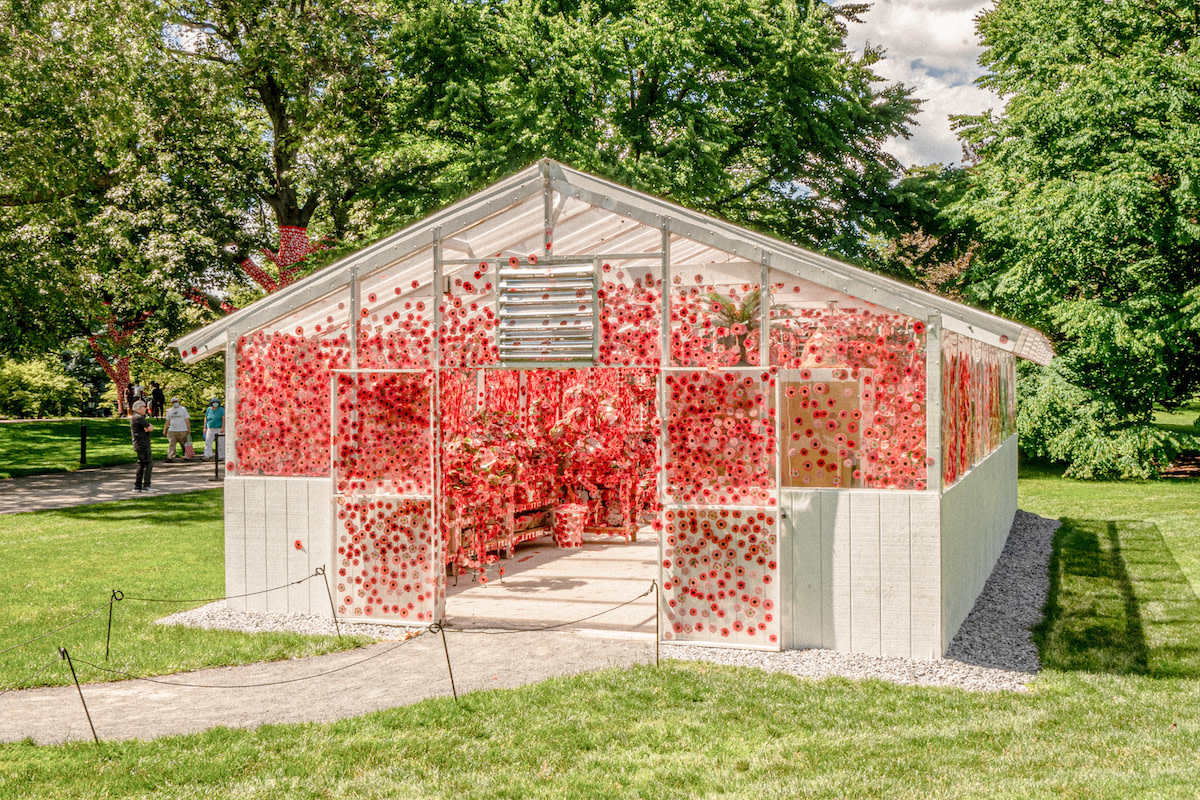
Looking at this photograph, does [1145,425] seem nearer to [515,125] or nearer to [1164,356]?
[1164,356]

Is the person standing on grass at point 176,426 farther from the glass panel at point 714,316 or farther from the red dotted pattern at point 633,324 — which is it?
the glass panel at point 714,316

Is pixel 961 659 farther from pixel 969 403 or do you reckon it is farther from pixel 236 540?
pixel 236 540

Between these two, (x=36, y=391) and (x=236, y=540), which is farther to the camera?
(x=36, y=391)

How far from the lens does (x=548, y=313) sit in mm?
8109

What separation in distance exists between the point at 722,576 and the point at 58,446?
23.1m

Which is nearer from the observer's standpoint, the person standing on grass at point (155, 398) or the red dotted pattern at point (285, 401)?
the red dotted pattern at point (285, 401)

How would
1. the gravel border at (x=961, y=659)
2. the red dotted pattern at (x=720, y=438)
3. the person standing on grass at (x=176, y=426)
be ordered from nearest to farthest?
the gravel border at (x=961, y=659) → the red dotted pattern at (x=720, y=438) → the person standing on grass at (x=176, y=426)

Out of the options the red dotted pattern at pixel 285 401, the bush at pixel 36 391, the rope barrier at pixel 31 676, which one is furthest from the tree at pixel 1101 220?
the bush at pixel 36 391

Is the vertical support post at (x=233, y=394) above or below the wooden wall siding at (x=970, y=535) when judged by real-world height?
above

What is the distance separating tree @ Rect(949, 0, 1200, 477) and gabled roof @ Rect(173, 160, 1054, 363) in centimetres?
1367

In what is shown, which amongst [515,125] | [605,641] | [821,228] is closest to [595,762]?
[605,641]

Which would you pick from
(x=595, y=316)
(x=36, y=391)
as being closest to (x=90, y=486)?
(x=595, y=316)

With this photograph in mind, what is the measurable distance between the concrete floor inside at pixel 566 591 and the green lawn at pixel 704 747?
1671 millimetres

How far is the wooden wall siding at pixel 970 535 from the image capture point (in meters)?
7.75
